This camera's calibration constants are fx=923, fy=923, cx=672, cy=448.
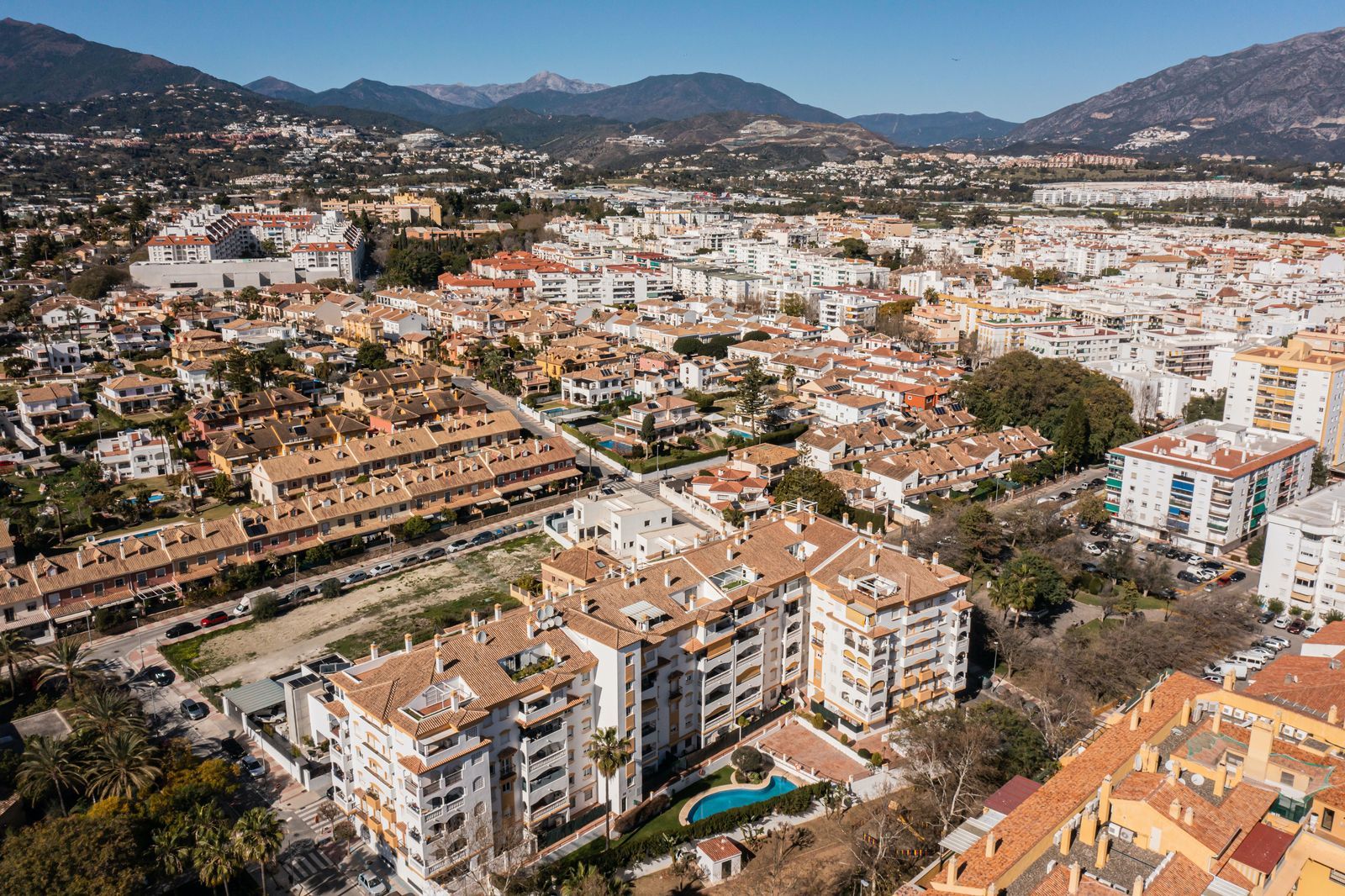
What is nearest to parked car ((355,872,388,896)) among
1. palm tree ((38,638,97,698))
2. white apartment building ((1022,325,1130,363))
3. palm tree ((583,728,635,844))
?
palm tree ((583,728,635,844))

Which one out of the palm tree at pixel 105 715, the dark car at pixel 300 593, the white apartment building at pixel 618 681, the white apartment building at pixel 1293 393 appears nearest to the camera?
the white apartment building at pixel 618 681

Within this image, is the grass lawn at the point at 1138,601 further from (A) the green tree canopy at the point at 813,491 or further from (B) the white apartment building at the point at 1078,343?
(B) the white apartment building at the point at 1078,343

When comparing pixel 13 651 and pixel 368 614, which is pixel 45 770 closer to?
pixel 13 651

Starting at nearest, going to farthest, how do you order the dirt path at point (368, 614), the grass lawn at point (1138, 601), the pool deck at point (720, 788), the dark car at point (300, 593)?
the pool deck at point (720, 788) < the dirt path at point (368, 614) < the dark car at point (300, 593) < the grass lawn at point (1138, 601)

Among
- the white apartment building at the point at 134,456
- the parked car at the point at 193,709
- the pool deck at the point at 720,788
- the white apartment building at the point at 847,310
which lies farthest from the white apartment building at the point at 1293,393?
the white apartment building at the point at 134,456

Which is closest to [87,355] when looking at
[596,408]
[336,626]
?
[596,408]

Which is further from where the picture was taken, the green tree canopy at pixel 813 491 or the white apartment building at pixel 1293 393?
the white apartment building at pixel 1293 393
